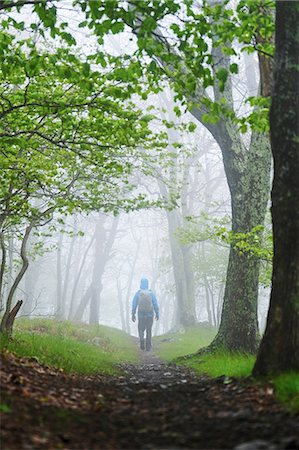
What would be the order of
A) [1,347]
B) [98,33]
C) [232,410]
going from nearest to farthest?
[232,410] → [98,33] → [1,347]

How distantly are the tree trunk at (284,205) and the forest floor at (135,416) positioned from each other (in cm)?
58

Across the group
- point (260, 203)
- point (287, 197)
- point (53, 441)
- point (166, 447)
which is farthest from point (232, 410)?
point (260, 203)

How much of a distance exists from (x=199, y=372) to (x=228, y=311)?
2.50m

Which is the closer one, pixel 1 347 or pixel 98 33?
pixel 98 33

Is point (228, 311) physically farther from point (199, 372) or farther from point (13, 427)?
point (13, 427)

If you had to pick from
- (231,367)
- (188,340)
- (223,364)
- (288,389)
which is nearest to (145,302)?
(188,340)

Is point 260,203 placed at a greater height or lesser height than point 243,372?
greater

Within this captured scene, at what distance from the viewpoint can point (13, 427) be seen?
11.7 ft

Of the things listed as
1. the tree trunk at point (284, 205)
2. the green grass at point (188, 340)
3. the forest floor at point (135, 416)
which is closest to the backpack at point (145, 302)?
the green grass at point (188, 340)

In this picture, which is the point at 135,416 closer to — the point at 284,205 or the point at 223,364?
the point at 284,205

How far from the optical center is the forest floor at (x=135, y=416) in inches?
138

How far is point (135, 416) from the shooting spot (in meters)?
4.68

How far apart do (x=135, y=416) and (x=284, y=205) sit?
10.6 ft

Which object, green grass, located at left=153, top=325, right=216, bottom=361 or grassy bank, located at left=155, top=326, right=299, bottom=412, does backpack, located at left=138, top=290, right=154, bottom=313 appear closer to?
green grass, located at left=153, top=325, right=216, bottom=361
